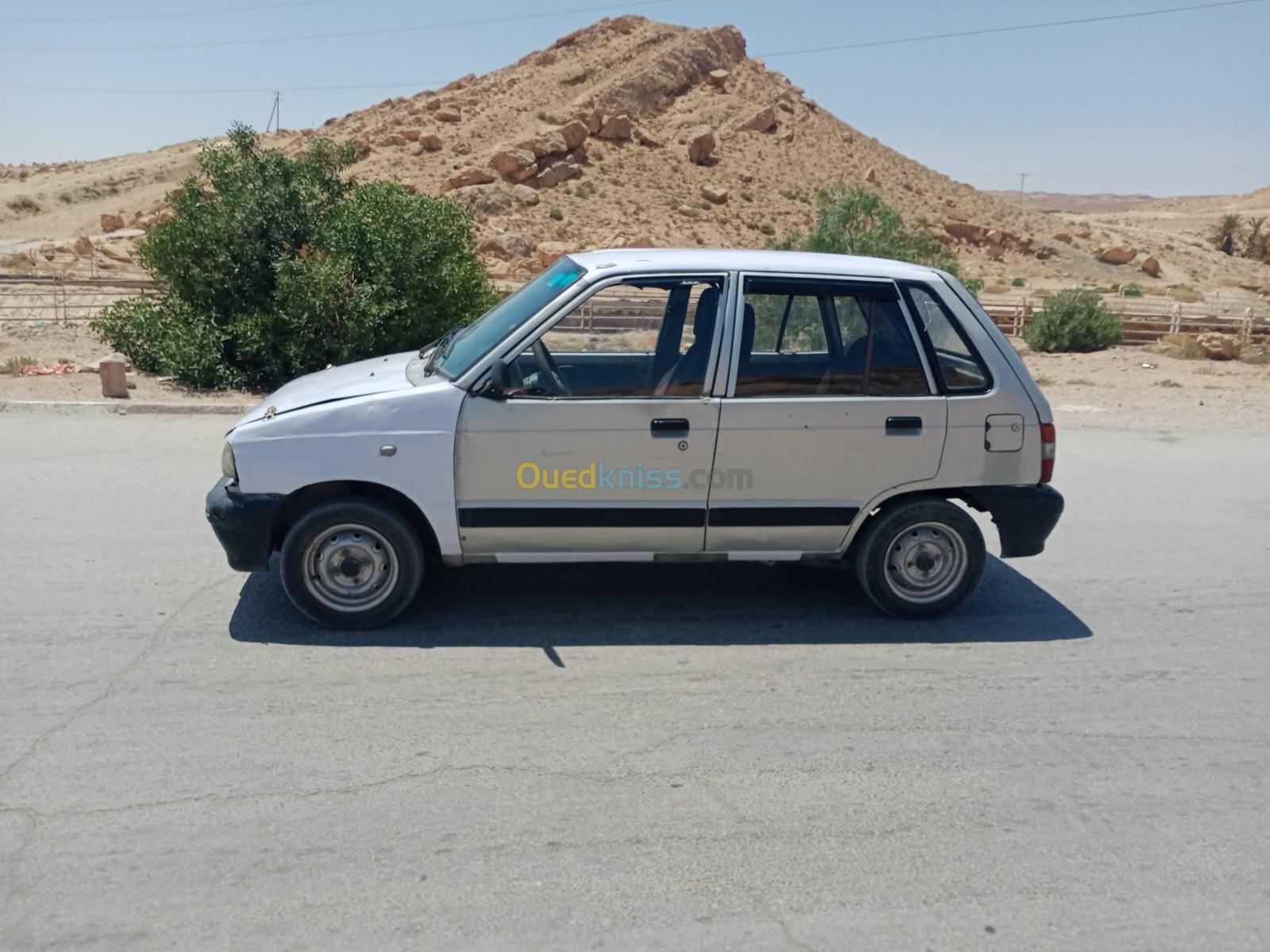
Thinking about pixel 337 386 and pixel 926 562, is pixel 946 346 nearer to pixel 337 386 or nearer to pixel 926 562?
pixel 926 562

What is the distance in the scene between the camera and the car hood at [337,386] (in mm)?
5883

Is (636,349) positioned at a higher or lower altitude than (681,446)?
higher

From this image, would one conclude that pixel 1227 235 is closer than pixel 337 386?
No

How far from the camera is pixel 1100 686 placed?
5617 millimetres

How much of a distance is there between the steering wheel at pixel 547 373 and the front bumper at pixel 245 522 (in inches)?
53.9

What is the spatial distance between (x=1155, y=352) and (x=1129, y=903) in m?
20.0

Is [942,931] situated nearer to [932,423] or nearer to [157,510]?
[932,423]

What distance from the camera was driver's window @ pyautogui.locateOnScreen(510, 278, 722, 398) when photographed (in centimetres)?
586

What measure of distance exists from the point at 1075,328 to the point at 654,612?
1832 centimetres

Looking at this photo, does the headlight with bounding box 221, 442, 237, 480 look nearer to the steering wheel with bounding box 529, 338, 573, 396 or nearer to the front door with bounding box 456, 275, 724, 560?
the front door with bounding box 456, 275, 724, 560

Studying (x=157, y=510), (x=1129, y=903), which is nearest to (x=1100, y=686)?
(x=1129, y=903)

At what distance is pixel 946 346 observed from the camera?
617 cm

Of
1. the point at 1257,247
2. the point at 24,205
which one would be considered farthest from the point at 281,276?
the point at 1257,247

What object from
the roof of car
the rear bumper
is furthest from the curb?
the rear bumper
